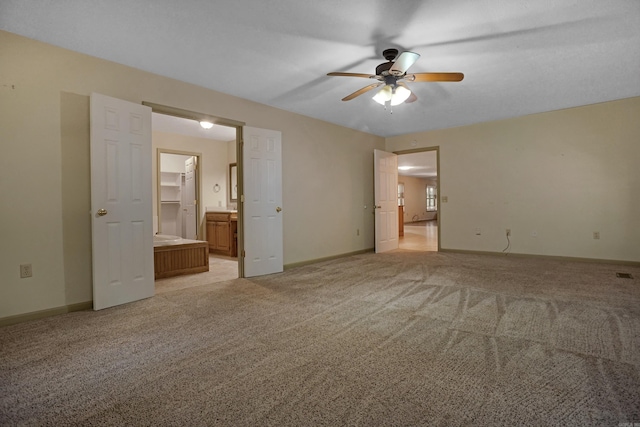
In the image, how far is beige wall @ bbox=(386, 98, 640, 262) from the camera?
15.1 ft

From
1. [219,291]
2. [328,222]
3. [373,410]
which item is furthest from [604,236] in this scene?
[219,291]

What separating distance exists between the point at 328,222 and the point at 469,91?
2.93 m

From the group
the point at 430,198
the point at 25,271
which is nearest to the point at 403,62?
the point at 25,271

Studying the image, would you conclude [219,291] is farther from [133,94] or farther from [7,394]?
[133,94]

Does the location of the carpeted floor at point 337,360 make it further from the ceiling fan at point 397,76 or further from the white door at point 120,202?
the ceiling fan at point 397,76

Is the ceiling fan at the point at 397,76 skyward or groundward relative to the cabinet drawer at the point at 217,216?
skyward

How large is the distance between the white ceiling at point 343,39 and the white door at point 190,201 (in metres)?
3.33

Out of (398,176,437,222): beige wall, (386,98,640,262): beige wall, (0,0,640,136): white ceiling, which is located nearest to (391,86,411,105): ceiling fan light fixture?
(0,0,640,136): white ceiling

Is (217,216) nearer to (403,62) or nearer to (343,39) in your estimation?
(343,39)

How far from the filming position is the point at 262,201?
A: 4.36 m

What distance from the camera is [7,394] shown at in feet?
5.18

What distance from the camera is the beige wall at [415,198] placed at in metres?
14.7

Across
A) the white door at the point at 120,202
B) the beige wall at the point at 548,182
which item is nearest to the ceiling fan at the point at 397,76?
the white door at the point at 120,202

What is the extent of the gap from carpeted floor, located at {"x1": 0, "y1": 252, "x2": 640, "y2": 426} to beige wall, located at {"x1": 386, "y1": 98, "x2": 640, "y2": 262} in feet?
5.79
